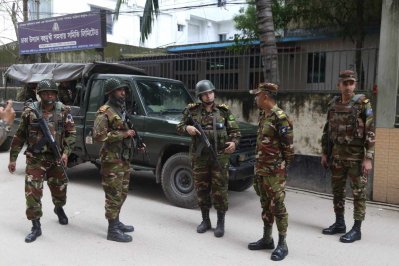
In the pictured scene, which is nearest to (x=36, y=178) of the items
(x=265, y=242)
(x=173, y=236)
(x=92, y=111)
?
(x=173, y=236)

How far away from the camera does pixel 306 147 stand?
24.3 feet

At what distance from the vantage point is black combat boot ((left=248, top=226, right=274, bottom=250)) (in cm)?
443

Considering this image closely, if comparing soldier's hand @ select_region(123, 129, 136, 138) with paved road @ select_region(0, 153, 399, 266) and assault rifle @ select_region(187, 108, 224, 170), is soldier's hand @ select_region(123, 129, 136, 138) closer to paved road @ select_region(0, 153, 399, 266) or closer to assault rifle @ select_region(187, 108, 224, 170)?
assault rifle @ select_region(187, 108, 224, 170)

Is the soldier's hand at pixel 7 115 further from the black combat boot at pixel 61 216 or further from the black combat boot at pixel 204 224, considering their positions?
the black combat boot at pixel 204 224

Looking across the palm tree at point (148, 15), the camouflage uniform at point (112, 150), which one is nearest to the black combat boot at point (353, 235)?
the camouflage uniform at point (112, 150)

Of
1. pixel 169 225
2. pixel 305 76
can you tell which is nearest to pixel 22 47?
pixel 305 76

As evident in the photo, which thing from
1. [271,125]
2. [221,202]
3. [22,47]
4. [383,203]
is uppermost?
[22,47]

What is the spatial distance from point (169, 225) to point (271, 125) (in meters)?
1.96

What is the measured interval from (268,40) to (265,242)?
160 inches

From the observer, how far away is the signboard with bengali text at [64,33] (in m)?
11.7

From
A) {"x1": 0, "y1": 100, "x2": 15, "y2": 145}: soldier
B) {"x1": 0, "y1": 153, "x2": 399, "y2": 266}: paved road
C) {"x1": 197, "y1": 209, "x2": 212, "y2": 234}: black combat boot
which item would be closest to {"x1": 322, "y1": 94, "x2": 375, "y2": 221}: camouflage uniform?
{"x1": 0, "y1": 153, "x2": 399, "y2": 266}: paved road

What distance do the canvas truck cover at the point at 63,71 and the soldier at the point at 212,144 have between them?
10.2ft

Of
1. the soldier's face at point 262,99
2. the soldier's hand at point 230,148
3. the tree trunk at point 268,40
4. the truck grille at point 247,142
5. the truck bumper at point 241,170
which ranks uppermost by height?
the tree trunk at point 268,40

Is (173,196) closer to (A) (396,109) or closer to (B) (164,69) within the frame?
(A) (396,109)
